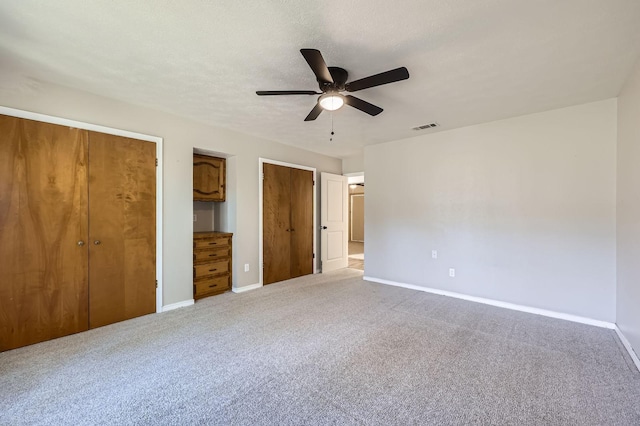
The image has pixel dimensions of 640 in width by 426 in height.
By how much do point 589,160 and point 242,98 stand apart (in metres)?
3.90

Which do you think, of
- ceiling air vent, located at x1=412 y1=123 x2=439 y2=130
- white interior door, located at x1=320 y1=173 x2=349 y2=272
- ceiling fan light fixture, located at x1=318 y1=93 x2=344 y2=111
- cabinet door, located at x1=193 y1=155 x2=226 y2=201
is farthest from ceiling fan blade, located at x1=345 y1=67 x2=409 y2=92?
white interior door, located at x1=320 y1=173 x2=349 y2=272

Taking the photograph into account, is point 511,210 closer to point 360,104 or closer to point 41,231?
point 360,104

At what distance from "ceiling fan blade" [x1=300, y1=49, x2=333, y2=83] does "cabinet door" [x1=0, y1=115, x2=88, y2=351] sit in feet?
8.41

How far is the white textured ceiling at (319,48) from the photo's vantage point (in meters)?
1.68

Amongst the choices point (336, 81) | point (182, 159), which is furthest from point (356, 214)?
point (336, 81)

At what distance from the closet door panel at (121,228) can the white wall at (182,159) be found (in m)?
0.18

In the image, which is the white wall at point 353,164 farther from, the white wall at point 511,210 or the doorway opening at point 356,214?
the doorway opening at point 356,214

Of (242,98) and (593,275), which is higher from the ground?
(242,98)

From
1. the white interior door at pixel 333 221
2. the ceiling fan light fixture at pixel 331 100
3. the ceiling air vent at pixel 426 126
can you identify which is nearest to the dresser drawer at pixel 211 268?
the white interior door at pixel 333 221

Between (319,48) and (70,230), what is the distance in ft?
9.71

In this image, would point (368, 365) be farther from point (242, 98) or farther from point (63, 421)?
point (242, 98)

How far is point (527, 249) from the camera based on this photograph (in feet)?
11.1

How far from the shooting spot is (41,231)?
2574mm

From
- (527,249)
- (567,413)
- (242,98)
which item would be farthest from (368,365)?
(242,98)
